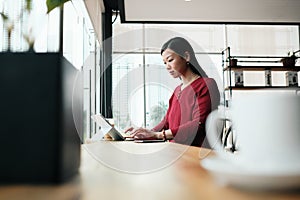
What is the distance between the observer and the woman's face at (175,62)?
6.69 feet

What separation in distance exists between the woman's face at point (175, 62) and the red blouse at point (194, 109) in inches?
5.5

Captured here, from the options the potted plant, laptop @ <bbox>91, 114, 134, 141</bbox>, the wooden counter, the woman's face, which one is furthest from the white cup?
the woman's face

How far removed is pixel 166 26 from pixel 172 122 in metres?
3.64

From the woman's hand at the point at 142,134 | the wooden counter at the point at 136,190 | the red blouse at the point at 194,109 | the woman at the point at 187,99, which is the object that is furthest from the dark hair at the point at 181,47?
the wooden counter at the point at 136,190

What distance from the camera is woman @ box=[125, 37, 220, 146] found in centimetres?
174

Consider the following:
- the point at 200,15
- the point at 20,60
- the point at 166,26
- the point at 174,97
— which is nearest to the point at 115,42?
the point at 166,26

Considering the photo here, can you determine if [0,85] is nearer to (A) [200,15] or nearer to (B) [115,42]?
(A) [200,15]

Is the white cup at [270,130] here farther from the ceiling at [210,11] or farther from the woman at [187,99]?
the ceiling at [210,11]

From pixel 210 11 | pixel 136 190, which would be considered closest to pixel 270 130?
pixel 136 190

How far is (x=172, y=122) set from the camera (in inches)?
79.3

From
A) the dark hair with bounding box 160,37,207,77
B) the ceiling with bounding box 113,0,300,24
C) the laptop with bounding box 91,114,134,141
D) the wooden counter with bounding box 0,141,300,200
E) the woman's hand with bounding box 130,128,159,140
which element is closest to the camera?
the wooden counter with bounding box 0,141,300,200

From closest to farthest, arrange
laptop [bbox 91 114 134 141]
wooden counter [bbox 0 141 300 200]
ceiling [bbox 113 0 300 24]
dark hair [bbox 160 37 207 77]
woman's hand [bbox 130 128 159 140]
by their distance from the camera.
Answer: wooden counter [bbox 0 141 300 200]
woman's hand [bbox 130 128 159 140]
laptop [bbox 91 114 134 141]
dark hair [bbox 160 37 207 77]
ceiling [bbox 113 0 300 24]

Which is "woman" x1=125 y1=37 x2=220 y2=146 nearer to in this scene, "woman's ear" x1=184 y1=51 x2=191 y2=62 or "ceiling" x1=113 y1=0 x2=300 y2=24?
"woman's ear" x1=184 y1=51 x2=191 y2=62

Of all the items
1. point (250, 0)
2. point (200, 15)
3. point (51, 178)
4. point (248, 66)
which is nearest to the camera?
point (51, 178)
